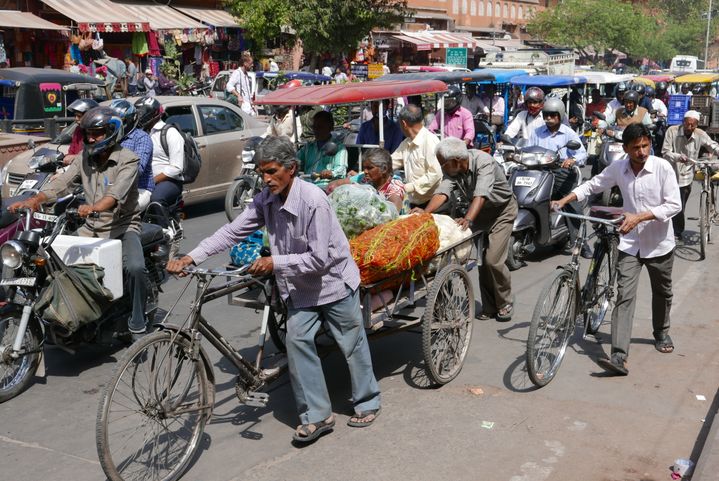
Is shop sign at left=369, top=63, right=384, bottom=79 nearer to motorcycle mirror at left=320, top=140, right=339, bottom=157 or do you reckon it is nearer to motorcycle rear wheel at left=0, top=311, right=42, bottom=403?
motorcycle mirror at left=320, top=140, right=339, bottom=157

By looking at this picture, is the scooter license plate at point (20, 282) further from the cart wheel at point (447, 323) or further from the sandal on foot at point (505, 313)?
the sandal on foot at point (505, 313)

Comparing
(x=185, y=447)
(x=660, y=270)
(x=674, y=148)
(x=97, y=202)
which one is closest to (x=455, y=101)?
(x=674, y=148)

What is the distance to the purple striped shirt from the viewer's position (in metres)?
4.71

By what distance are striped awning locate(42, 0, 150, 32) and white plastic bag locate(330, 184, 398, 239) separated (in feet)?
65.0

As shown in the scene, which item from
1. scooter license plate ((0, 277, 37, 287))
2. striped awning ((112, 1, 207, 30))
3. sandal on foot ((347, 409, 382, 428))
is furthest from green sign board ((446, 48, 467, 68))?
sandal on foot ((347, 409, 382, 428))

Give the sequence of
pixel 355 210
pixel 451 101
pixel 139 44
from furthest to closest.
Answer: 1. pixel 139 44
2. pixel 451 101
3. pixel 355 210

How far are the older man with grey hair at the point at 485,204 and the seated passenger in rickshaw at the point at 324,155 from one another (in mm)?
1759

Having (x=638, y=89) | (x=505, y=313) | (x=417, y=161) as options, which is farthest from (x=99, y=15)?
(x=505, y=313)

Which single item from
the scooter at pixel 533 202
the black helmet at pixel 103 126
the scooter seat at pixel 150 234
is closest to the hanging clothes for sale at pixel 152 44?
the scooter at pixel 533 202

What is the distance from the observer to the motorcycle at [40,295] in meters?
5.64

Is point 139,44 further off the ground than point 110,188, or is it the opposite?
point 110,188

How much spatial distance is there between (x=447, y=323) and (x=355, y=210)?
1.00 m

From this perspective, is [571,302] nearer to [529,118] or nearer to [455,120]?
[529,118]

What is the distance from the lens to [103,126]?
19.9ft
